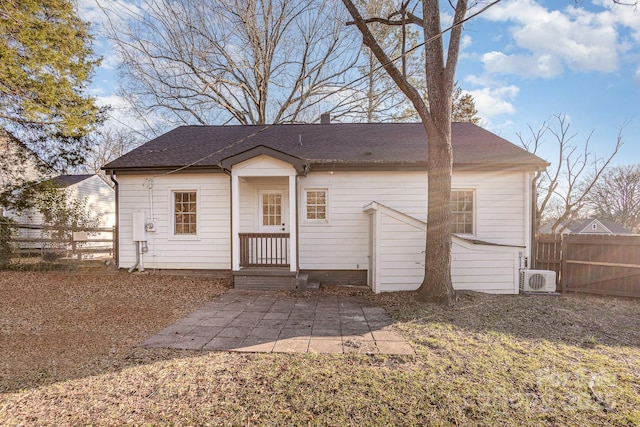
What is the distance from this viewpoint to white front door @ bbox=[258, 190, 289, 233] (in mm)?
8609

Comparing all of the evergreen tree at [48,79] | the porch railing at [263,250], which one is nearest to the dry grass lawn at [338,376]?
the porch railing at [263,250]

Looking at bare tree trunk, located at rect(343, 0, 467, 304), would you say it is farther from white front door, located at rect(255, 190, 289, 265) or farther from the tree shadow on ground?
white front door, located at rect(255, 190, 289, 265)

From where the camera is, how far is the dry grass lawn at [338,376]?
2463 mm

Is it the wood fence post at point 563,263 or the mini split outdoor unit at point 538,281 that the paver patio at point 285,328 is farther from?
the wood fence post at point 563,263

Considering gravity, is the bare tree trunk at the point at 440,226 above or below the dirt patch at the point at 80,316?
above

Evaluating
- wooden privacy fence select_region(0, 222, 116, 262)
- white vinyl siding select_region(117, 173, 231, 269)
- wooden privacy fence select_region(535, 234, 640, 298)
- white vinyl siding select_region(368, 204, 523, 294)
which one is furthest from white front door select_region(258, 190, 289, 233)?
wooden privacy fence select_region(535, 234, 640, 298)

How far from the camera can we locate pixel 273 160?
24.0 ft

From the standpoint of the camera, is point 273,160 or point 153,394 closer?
point 153,394

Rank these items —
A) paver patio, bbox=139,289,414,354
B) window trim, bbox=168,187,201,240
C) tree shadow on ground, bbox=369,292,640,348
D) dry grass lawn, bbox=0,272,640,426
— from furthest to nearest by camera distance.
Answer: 1. window trim, bbox=168,187,201,240
2. tree shadow on ground, bbox=369,292,640,348
3. paver patio, bbox=139,289,414,354
4. dry grass lawn, bbox=0,272,640,426

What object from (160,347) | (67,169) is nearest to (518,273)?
(160,347)

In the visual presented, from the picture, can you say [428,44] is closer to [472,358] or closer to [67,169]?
[472,358]

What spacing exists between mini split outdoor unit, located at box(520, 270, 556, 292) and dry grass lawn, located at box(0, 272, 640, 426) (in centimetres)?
177

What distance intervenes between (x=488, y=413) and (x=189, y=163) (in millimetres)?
8421

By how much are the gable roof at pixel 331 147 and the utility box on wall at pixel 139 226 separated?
4.47 ft
